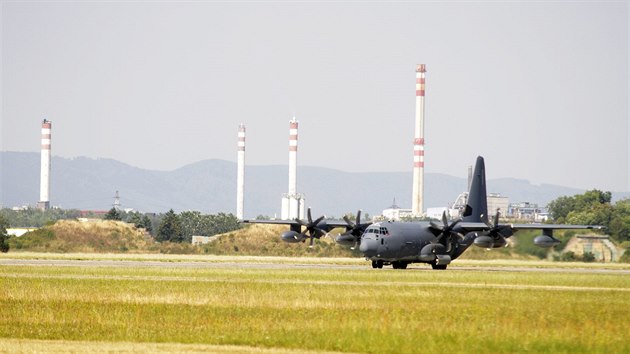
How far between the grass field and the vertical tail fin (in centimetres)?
2070

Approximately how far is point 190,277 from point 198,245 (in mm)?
54523

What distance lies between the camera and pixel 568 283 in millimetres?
55156

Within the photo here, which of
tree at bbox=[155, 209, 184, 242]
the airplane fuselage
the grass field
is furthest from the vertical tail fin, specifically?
tree at bbox=[155, 209, 184, 242]

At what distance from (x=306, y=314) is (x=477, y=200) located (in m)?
44.4

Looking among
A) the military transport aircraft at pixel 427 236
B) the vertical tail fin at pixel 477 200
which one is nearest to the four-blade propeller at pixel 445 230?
the military transport aircraft at pixel 427 236

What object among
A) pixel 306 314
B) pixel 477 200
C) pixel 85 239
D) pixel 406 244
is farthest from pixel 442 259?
pixel 85 239

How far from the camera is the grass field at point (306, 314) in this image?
95.6 feet

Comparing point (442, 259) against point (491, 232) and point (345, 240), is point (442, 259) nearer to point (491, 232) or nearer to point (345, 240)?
point (491, 232)

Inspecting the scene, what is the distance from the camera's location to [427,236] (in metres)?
70.2

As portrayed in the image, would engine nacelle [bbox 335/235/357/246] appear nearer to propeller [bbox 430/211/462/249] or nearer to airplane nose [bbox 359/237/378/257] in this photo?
propeller [bbox 430/211/462/249]

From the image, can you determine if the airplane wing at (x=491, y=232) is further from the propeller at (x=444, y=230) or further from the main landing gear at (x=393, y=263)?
the main landing gear at (x=393, y=263)

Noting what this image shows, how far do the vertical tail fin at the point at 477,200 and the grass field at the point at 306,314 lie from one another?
2070 centimetres

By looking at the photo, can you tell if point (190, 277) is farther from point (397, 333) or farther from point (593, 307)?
point (397, 333)

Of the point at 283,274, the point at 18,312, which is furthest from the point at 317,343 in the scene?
the point at 283,274
